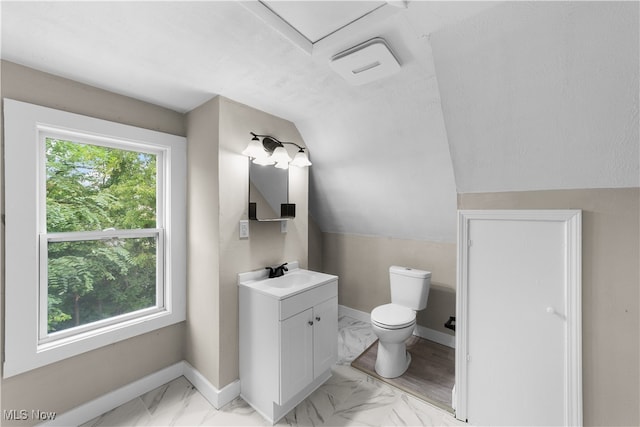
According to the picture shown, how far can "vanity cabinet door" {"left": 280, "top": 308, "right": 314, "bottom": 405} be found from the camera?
166 cm

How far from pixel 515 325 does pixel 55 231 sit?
2.79 meters

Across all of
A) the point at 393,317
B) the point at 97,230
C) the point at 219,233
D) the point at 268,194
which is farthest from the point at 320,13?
the point at 393,317

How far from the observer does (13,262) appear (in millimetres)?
1423

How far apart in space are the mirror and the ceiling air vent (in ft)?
3.09

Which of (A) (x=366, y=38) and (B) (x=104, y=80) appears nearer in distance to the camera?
(A) (x=366, y=38)

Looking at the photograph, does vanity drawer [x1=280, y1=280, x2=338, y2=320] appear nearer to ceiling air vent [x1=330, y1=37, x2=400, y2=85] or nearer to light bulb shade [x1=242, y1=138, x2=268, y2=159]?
light bulb shade [x1=242, y1=138, x2=268, y2=159]

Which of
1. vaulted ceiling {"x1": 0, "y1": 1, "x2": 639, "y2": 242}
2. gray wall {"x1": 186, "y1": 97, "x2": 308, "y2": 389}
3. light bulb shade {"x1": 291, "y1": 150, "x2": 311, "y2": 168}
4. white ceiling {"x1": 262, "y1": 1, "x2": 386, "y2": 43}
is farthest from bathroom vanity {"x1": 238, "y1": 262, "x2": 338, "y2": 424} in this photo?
white ceiling {"x1": 262, "y1": 1, "x2": 386, "y2": 43}

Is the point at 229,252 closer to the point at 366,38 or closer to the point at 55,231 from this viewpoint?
the point at 55,231

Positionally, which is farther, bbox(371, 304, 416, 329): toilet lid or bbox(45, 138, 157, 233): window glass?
bbox(371, 304, 416, 329): toilet lid

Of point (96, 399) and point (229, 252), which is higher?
point (229, 252)

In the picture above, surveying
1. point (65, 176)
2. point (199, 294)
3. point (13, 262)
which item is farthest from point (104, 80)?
point (199, 294)

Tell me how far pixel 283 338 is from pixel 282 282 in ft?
1.43

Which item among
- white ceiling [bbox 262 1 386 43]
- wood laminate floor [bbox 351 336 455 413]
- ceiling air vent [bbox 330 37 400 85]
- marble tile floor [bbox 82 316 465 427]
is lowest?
marble tile floor [bbox 82 316 465 427]

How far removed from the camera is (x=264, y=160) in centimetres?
198
